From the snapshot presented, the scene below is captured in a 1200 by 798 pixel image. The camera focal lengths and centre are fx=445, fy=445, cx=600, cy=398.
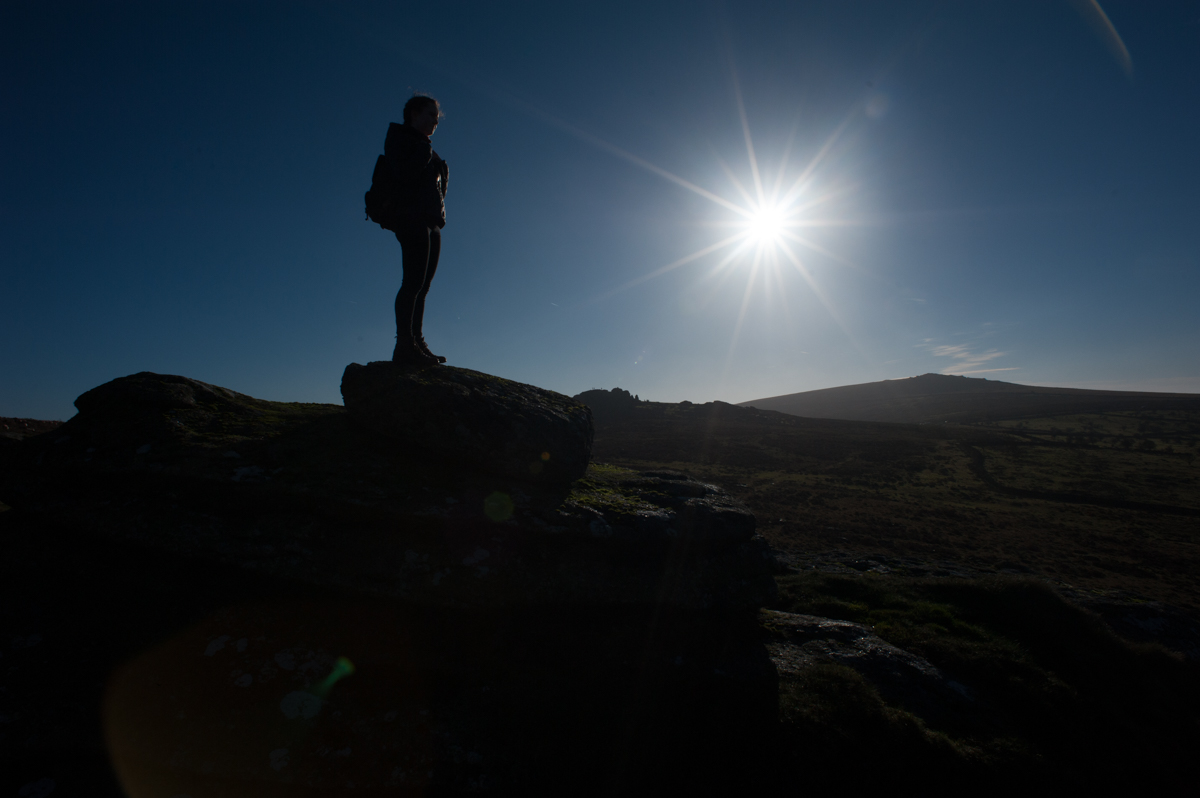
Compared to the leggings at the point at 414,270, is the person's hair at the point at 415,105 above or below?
above

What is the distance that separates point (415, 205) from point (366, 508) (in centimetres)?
459

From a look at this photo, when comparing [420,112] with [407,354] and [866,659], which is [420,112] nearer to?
[407,354]

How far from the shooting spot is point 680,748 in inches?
195

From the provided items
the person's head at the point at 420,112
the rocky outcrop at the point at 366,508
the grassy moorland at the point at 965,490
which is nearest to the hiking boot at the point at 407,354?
the rocky outcrop at the point at 366,508

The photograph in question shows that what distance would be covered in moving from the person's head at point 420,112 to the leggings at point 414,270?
4.95 ft

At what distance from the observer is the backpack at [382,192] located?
22.1ft

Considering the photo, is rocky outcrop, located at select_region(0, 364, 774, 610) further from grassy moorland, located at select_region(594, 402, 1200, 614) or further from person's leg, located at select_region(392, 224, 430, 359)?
grassy moorland, located at select_region(594, 402, 1200, 614)

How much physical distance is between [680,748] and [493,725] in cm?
210

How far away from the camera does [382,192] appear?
22.2 ft

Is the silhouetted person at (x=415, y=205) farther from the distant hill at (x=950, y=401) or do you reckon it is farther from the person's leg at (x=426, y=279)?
the distant hill at (x=950, y=401)

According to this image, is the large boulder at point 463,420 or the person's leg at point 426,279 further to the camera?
the person's leg at point 426,279

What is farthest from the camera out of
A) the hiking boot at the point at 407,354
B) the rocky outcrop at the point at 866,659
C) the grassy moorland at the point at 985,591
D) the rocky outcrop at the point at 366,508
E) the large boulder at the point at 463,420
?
the hiking boot at the point at 407,354

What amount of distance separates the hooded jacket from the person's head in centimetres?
14

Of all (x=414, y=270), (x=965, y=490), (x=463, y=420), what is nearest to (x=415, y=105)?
(x=414, y=270)
